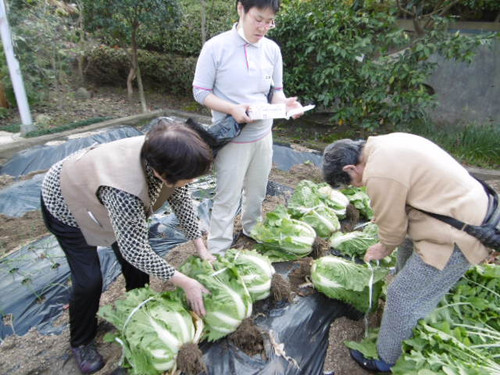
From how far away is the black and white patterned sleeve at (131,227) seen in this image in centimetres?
175

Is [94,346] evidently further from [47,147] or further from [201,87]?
[47,147]

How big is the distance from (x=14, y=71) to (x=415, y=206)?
22.4ft

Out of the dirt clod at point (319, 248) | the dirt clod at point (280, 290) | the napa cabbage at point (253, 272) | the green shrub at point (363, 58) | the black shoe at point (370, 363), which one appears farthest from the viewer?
the green shrub at point (363, 58)

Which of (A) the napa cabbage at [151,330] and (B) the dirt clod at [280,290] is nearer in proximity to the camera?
(A) the napa cabbage at [151,330]

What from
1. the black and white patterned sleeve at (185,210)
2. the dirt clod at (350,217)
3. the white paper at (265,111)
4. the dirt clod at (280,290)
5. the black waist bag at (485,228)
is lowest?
the dirt clod at (350,217)

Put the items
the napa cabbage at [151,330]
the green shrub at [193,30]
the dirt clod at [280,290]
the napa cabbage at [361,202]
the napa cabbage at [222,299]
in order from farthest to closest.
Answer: the green shrub at [193,30], the napa cabbage at [361,202], the dirt clod at [280,290], the napa cabbage at [222,299], the napa cabbage at [151,330]

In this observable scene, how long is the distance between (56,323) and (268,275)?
5.61 ft

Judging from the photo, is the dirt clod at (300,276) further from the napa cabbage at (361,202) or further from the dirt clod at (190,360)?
the napa cabbage at (361,202)

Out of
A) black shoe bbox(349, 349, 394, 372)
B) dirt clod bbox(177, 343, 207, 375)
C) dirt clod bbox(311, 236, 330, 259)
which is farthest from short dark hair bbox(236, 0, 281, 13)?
black shoe bbox(349, 349, 394, 372)

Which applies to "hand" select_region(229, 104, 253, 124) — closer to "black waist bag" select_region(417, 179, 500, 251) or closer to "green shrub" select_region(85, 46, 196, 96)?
"black waist bag" select_region(417, 179, 500, 251)

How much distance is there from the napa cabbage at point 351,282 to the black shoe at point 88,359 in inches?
63.7

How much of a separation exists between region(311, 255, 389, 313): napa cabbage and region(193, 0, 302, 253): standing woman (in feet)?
3.15

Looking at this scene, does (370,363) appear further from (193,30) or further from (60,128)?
(193,30)

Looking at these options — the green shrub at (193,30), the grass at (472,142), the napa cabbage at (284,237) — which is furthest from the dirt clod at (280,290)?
the green shrub at (193,30)
